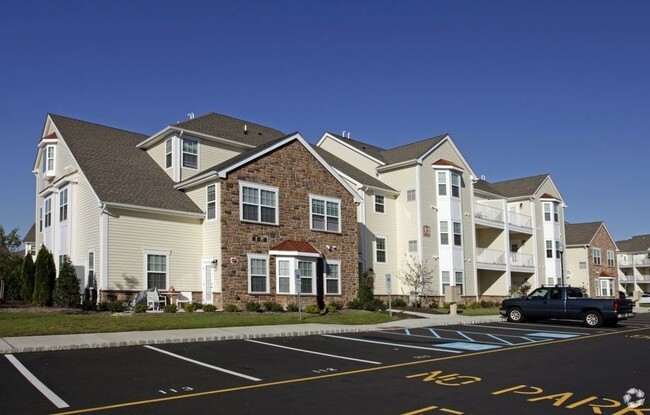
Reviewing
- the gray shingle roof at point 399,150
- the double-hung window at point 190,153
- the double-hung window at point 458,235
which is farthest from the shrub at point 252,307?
the double-hung window at point 458,235

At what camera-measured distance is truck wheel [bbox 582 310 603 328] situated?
24625mm

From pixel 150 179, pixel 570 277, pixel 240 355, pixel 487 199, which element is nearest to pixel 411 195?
pixel 487 199

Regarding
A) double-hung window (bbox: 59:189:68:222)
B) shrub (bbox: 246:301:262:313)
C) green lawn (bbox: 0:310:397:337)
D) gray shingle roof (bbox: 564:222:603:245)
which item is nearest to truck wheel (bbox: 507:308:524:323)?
green lawn (bbox: 0:310:397:337)

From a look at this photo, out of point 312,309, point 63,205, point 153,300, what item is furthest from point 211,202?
point 63,205

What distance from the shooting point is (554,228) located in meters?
52.2

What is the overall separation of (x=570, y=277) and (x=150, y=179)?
46.1 metres

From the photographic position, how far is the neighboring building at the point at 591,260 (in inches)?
2386

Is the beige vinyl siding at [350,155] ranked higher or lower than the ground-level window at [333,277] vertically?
higher

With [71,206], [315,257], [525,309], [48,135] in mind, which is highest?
[48,135]

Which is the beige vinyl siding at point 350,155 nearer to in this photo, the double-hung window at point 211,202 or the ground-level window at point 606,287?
the double-hung window at point 211,202

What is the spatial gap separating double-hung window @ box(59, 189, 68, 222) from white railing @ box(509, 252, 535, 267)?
1268 inches

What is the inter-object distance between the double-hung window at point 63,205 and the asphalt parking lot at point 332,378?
16.3 meters

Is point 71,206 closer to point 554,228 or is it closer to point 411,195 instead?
point 411,195

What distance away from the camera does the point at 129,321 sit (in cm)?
1945
